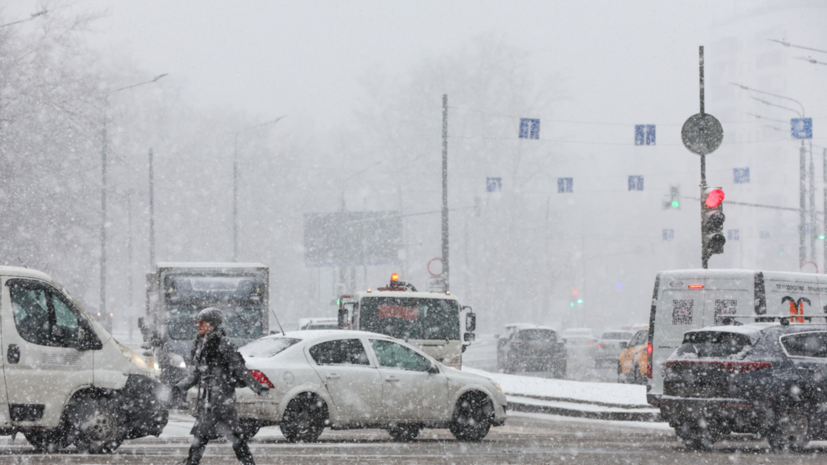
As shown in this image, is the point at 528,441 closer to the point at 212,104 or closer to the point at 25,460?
the point at 25,460

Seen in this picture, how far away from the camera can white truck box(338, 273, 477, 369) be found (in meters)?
21.0

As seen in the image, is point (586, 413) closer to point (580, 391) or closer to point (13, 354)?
point (580, 391)

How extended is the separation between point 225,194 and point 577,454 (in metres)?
62.4

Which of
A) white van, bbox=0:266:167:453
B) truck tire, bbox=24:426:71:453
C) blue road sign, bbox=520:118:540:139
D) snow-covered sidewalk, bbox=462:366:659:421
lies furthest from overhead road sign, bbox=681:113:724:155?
blue road sign, bbox=520:118:540:139

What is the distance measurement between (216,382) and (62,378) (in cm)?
307

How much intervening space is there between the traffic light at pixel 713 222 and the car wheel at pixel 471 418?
17.2ft

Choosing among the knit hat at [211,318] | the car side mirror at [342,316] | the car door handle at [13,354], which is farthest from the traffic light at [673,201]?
the knit hat at [211,318]

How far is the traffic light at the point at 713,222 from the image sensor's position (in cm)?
1719

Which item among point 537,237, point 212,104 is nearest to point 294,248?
point 212,104

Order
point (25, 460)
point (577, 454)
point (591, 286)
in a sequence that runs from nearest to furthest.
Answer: point (25, 460) → point (577, 454) → point (591, 286)

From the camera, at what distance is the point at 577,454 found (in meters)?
12.0

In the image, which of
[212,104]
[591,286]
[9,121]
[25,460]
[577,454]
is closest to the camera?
[25,460]

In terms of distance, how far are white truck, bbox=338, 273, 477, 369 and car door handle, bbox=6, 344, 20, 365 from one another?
1047cm

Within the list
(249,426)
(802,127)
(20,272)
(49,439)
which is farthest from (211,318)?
(802,127)
